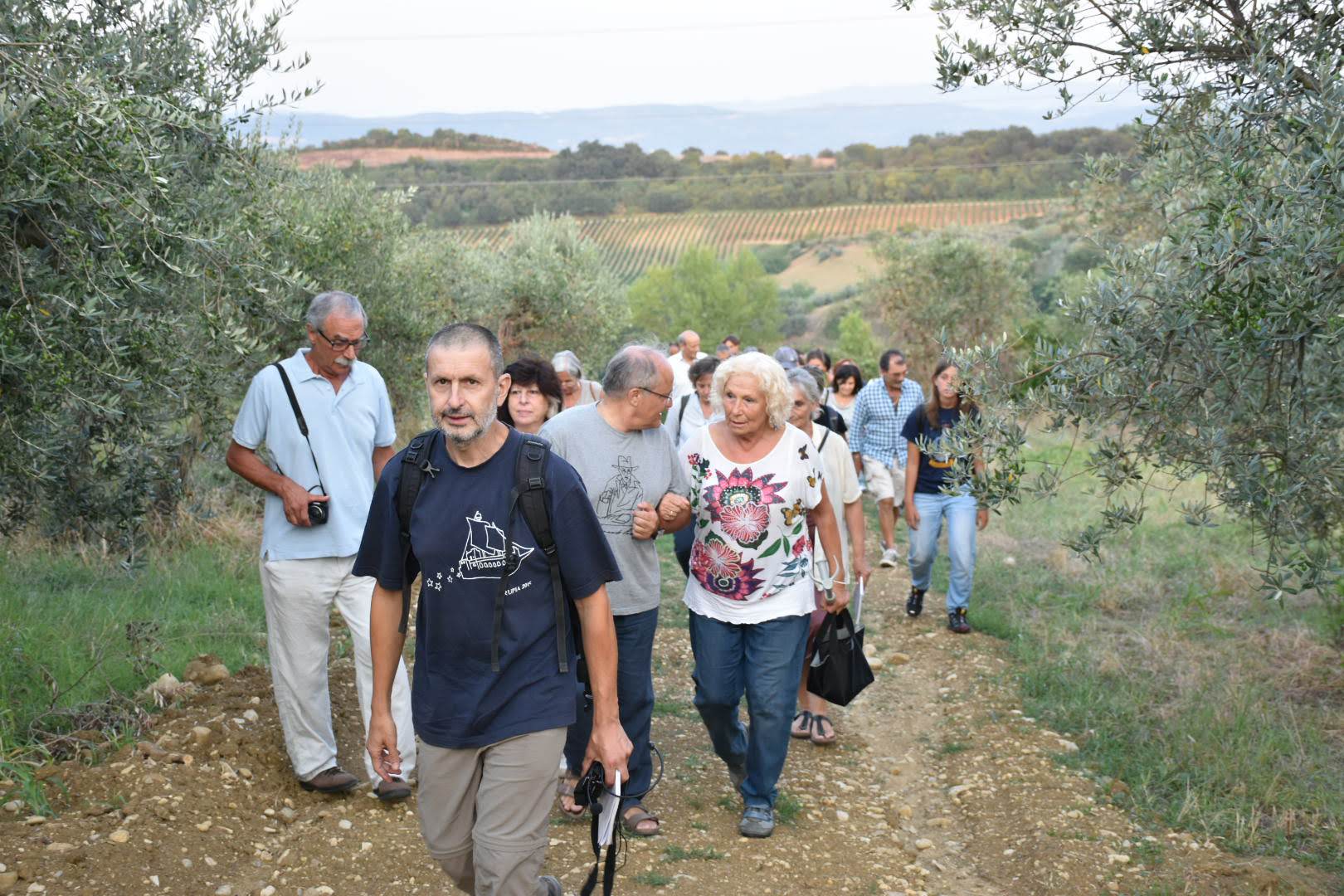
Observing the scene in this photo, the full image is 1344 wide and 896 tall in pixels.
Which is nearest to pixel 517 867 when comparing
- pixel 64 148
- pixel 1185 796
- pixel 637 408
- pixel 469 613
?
pixel 469 613

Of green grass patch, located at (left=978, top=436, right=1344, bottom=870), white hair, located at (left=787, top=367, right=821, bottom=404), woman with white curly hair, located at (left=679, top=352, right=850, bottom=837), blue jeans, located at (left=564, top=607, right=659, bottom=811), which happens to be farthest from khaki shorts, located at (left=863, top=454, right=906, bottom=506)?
blue jeans, located at (left=564, top=607, right=659, bottom=811)

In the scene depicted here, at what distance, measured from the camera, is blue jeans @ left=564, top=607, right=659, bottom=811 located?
572 centimetres

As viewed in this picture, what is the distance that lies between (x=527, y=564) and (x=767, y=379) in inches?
88.6

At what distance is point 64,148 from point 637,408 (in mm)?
2594

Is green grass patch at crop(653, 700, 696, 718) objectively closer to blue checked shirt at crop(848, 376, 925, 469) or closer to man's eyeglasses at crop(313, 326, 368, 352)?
man's eyeglasses at crop(313, 326, 368, 352)

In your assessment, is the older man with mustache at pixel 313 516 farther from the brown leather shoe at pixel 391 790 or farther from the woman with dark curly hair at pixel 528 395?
the woman with dark curly hair at pixel 528 395

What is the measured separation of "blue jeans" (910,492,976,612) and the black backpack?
6192mm

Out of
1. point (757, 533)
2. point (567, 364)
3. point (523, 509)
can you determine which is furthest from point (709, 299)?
point (523, 509)

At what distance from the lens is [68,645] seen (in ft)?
22.6

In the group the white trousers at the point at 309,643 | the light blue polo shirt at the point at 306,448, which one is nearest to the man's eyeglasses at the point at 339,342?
the light blue polo shirt at the point at 306,448

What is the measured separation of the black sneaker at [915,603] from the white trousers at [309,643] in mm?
5970

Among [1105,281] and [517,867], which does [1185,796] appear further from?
[517,867]

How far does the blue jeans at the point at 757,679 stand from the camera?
5.84 metres

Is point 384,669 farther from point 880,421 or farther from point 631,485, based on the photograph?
point 880,421
